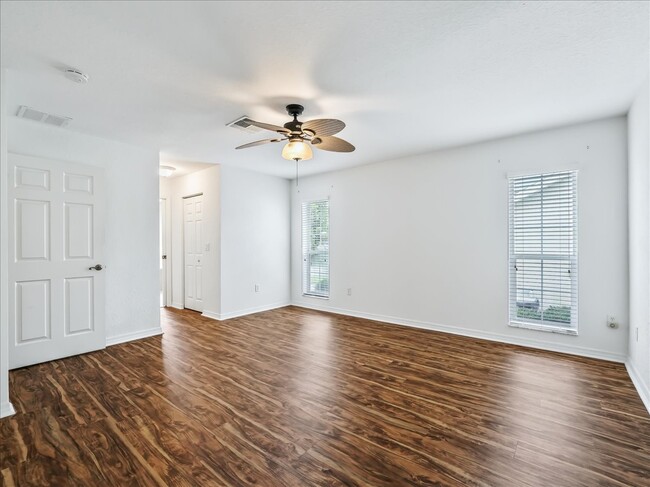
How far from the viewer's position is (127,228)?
4164 mm

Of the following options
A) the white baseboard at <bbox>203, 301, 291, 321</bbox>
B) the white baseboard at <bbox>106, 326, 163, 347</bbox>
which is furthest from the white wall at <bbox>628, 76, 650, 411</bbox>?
the white baseboard at <bbox>106, 326, 163, 347</bbox>

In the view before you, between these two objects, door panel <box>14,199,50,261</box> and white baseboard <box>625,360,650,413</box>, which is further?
door panel <box>14,199,50,261</box>

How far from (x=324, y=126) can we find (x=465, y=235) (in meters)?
2.64

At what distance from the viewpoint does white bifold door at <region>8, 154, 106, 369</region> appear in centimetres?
320

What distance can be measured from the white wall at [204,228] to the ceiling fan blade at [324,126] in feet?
9.63

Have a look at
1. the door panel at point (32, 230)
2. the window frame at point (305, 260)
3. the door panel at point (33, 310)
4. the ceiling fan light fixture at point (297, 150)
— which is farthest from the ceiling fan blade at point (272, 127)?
the window frame at point (305, 260)

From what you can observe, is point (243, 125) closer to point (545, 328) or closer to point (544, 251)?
point (544, 251)

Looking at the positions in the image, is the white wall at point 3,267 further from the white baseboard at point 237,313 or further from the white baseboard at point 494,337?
the white baseboard at point 494,337

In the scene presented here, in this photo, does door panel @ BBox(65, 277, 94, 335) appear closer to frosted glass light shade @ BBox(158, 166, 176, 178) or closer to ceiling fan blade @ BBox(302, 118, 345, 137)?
frosted glass light shade @ BBox(158, 166, 176, 178)

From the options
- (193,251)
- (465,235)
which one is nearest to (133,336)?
(193,251)

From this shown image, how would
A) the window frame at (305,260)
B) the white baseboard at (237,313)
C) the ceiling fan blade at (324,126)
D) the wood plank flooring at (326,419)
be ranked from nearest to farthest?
the wood plank flooring at (326,419) < the ceiling fan blade at (324,126) < the white baseboard at (237,313) < the window frame at (305,260)

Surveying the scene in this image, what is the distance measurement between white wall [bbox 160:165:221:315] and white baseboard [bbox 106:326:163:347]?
1.03m

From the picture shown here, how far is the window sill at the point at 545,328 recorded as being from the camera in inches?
140

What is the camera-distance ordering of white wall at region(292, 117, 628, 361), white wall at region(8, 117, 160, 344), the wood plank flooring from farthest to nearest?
1. white wall at region(8, 117, 160, 344)
2. white wall at region(292, 117, 628, 361)
3. the wood plank flooring
